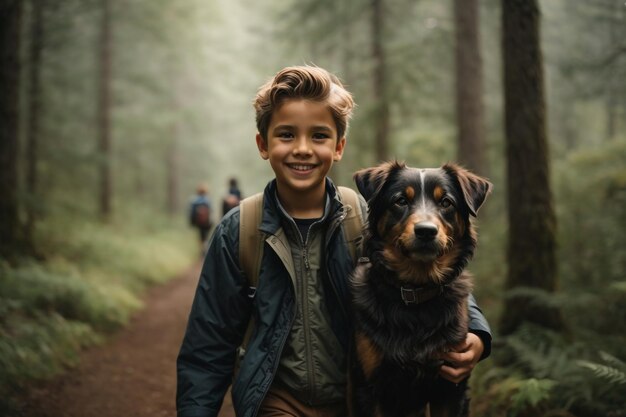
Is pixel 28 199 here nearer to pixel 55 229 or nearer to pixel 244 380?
pixel 55 229

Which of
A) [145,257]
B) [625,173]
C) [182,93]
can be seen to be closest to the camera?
[625,173]

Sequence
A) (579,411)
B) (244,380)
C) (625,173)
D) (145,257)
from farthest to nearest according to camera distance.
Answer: (145,257)
(625,173)
(579,411)
(244,380)

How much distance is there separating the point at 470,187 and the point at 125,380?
502 cm

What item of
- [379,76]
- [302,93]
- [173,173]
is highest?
[379,76]

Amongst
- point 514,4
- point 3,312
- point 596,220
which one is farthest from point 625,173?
point 3,312

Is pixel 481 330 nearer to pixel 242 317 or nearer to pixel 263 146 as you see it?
pixel 242 317

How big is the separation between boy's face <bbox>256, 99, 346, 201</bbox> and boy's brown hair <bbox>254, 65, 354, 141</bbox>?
37 mm

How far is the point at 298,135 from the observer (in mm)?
2752

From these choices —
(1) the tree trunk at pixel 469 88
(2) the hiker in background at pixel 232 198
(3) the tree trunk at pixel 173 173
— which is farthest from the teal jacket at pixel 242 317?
(3) the tree trunk at pixel 173 173

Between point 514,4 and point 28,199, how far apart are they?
8747 millimetres

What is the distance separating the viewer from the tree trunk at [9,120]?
793 centimetres

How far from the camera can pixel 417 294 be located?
2.69 metres

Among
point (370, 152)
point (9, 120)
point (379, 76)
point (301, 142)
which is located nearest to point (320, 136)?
point (301, 142)

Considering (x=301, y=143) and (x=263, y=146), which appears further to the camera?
(x=263, y=146)
